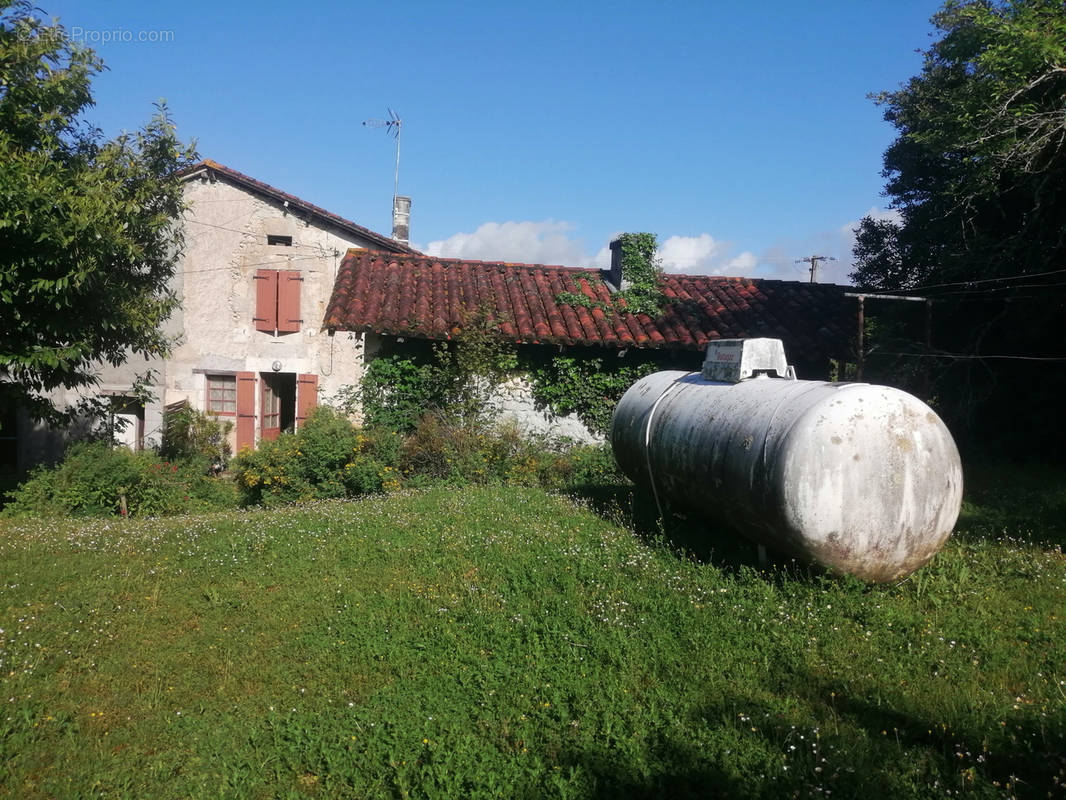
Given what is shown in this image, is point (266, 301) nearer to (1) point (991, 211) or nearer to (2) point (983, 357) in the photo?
(2) point (983, 357)

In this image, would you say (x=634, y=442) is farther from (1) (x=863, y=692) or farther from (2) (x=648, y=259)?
(2) (x=648, y=259)

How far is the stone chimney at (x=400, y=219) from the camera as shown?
20359 mm

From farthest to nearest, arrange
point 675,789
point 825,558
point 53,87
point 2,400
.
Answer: point 2,400, point 53,87, point 825,558, point 675,789

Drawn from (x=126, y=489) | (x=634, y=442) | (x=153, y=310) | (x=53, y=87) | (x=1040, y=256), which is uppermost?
(x=53, y=87)

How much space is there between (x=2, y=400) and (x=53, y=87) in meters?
4.48

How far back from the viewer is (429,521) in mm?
8422

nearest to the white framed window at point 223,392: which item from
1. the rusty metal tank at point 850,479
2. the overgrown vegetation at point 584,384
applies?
the overgrown vegetation at point 584,384

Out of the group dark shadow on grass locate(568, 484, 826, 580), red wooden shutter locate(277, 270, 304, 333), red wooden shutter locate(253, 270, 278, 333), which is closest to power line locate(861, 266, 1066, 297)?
dark shadow on grass locate(568, 484, 826, 580)

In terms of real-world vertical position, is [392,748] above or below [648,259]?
below

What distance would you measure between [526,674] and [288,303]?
13101 mm

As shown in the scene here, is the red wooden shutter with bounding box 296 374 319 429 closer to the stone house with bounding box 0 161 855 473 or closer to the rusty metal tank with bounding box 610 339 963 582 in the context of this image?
the stone house with bounding box 0 161 855 473

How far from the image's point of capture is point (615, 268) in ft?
51.4

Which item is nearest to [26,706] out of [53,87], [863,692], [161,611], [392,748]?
[161,611]

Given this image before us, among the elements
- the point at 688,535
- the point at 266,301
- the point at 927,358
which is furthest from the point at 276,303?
A: the point at 927,358
